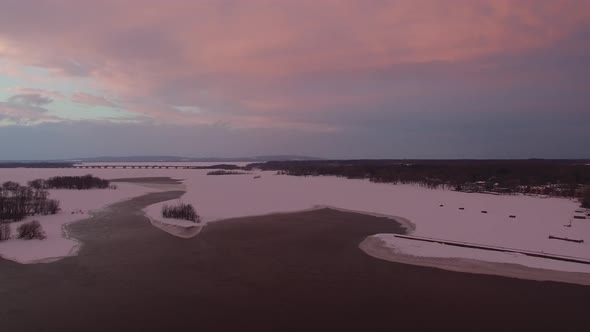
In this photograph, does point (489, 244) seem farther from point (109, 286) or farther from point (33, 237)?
point (33, 237)

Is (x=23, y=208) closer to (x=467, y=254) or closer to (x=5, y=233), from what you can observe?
(x=5, y=233)

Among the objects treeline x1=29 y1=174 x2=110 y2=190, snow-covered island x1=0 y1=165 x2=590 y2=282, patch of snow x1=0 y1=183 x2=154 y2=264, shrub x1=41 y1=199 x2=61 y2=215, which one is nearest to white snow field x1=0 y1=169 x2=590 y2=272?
snow-covered island x1=0 y1=165 x2=590 y2=282

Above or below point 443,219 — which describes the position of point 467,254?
below

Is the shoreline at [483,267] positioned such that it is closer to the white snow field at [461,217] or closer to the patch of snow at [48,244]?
the white snow field at [461,217]

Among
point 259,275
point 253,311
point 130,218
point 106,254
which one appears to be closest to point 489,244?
point 259,275

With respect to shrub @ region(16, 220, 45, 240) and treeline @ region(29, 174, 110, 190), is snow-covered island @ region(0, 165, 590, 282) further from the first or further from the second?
treeline @ region(29, 174, 110, 190)

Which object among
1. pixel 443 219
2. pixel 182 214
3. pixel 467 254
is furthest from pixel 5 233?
pixel 443 219

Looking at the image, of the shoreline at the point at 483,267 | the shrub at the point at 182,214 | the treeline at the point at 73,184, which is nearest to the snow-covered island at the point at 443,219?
the shoreline at the point at 483,267
